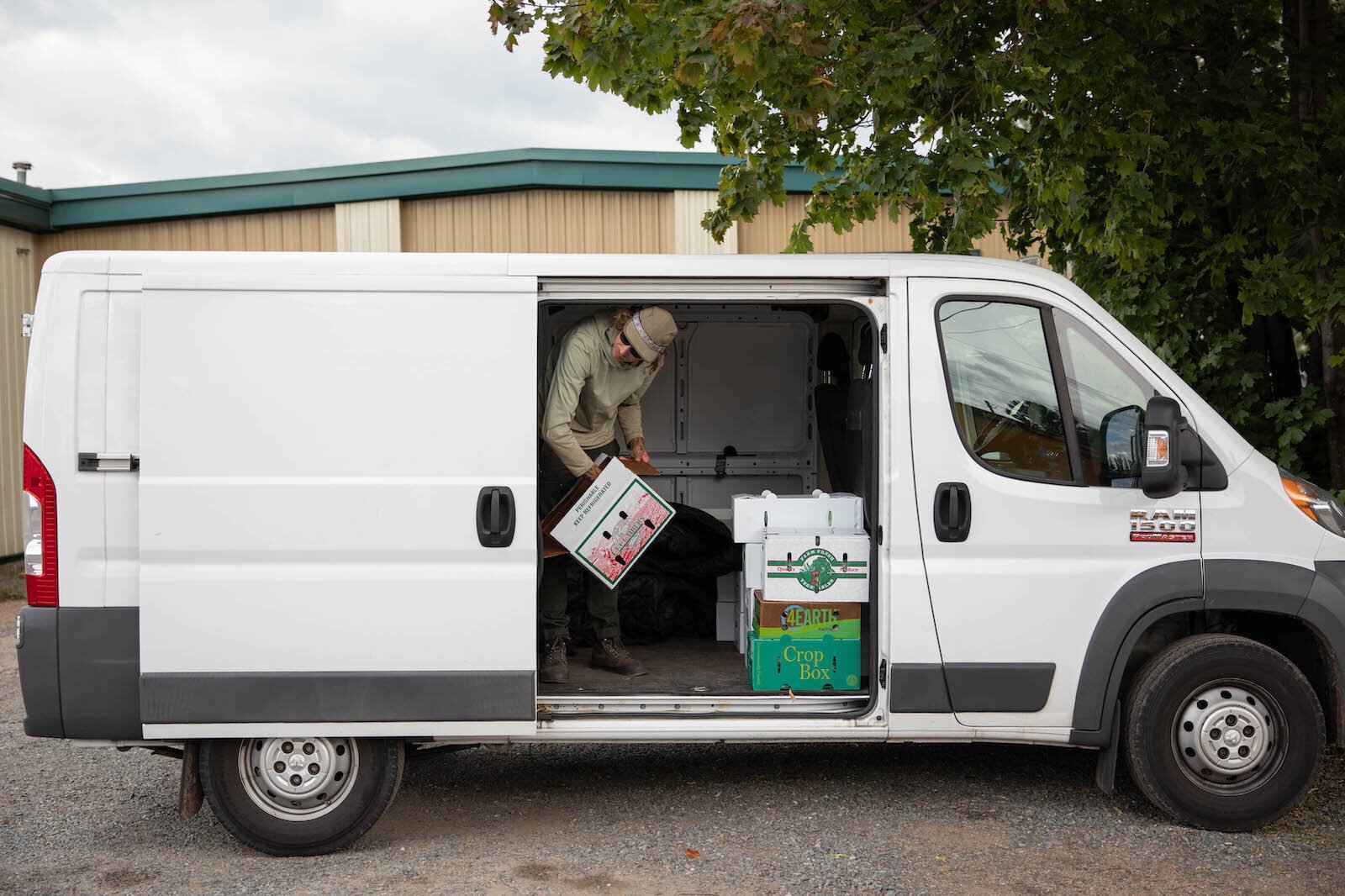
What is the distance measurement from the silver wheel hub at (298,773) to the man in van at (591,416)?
1.01m

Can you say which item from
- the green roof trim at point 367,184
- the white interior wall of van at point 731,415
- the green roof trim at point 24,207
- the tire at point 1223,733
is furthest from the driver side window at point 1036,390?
the green roof trim at point 24,207

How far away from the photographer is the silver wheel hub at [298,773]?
163 inches

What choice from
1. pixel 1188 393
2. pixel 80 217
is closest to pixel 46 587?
pixel 1188 393

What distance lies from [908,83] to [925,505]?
8.85 ft

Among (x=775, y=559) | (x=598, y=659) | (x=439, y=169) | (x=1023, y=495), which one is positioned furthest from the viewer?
(x=439, y=169)

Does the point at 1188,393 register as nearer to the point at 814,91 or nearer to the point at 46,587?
the point at 814,91

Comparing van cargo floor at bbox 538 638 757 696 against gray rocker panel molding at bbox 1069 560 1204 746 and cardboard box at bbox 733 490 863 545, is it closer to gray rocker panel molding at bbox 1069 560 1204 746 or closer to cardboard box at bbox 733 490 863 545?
cardboard box at bbox 733 490 863 545

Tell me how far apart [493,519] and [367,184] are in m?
8.13

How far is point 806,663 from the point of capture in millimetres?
4598

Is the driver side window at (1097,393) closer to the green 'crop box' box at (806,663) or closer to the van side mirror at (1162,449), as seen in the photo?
the van side mirror at (1162,449)

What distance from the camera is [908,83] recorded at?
19.2 ft

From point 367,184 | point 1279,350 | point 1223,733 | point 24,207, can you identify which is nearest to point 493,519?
point 1223,733

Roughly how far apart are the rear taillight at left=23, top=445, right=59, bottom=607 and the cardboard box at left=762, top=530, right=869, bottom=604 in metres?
2.64

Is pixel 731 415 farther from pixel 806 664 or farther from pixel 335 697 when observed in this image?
pixel 335 697
